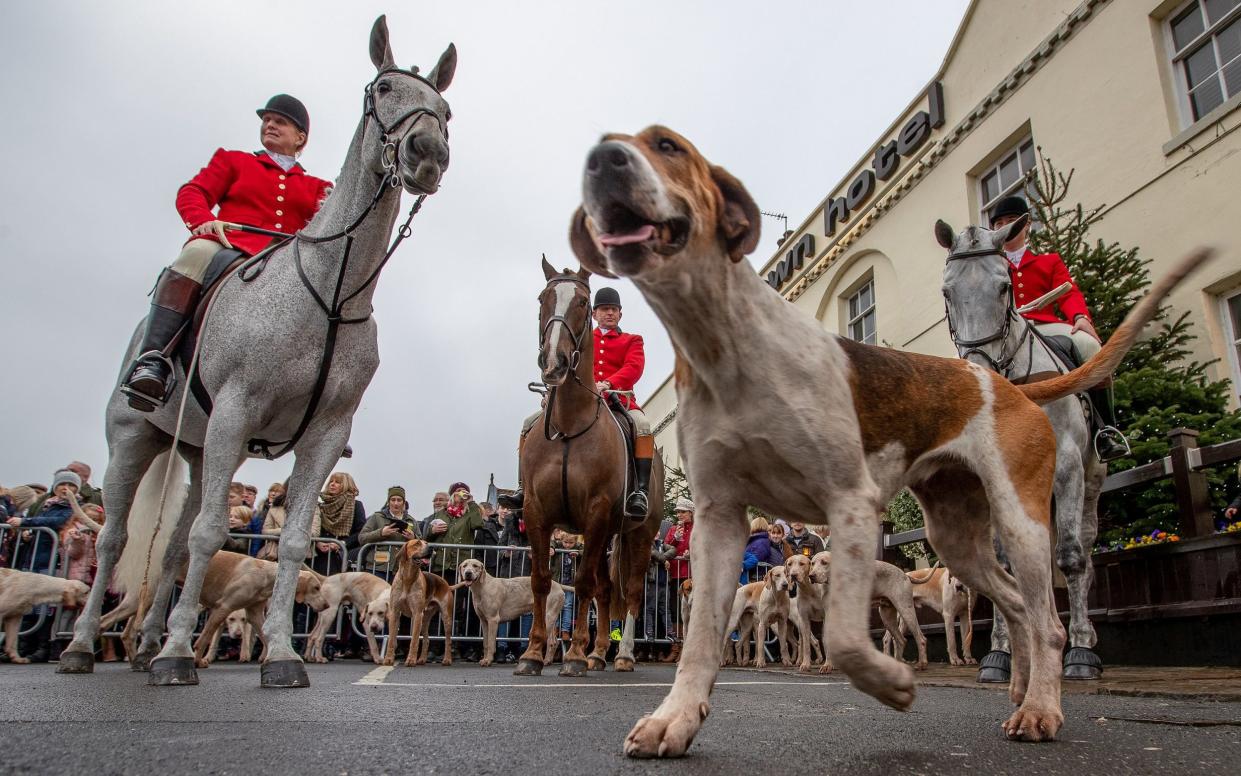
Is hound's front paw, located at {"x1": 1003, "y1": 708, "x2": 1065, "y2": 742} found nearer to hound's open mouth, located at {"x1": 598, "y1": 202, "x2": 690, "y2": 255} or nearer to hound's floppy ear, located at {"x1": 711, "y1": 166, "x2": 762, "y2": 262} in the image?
hound's floppy ear, located at {"x1": 711, "y1": 166, "x2": 762, "y2": 262}

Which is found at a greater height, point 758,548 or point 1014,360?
point 1014,360

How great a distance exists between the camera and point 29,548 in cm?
1018

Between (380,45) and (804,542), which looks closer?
(380,45)

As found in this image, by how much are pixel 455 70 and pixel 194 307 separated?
2298 mm

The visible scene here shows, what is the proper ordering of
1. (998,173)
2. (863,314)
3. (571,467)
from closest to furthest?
(571,467) < (998,173) < (863,314)

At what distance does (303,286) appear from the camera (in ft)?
15.7

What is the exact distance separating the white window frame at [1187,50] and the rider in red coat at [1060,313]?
5.74 meters

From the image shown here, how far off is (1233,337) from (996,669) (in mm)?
7465

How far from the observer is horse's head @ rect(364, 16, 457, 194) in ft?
15.1

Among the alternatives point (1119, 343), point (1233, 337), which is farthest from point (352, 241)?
point (1233, 337)

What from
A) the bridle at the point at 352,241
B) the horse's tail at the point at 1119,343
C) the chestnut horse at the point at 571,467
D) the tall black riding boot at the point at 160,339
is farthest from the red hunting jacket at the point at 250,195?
the horse's tail at the point at 1119,343

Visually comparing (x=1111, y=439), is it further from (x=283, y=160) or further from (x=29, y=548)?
(x=29, y=548)

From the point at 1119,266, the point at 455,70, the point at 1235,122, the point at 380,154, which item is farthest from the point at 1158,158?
the point at 380,154

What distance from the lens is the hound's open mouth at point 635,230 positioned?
248cm
